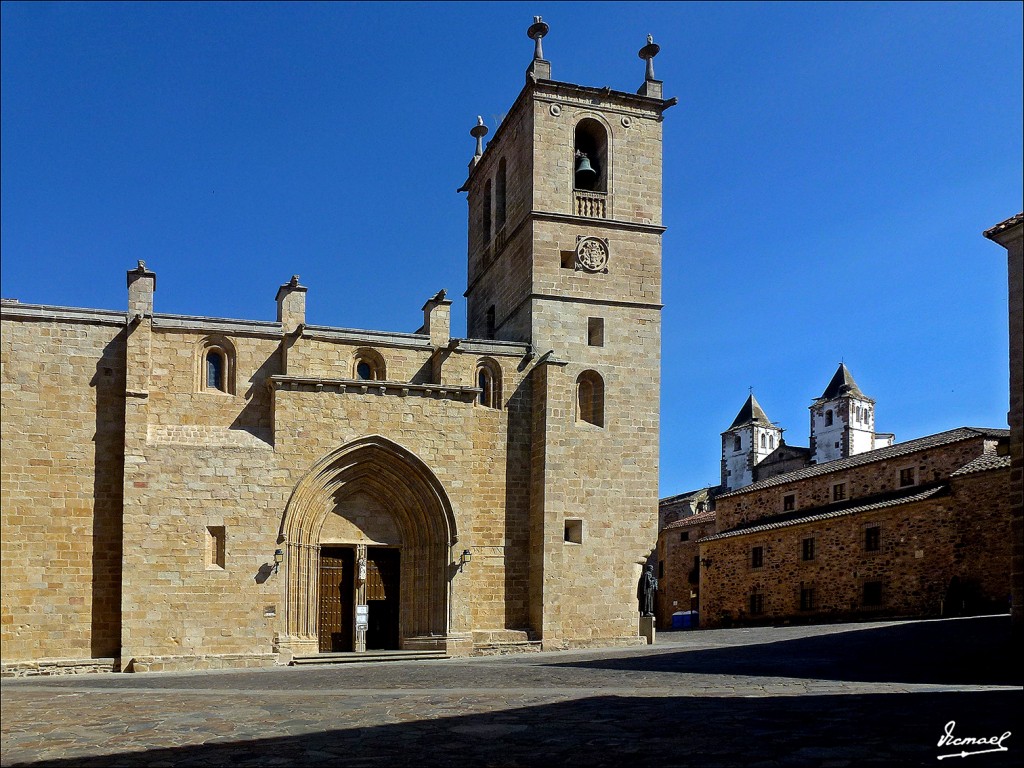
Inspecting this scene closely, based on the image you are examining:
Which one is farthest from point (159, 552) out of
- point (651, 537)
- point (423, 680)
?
point (651, 537)

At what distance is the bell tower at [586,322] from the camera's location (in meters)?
24.0

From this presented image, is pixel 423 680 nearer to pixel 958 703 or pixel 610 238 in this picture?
pixel 958 703

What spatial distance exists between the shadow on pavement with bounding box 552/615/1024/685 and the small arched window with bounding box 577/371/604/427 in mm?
6304

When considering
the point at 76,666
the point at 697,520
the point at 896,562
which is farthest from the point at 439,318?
the point at 697,520

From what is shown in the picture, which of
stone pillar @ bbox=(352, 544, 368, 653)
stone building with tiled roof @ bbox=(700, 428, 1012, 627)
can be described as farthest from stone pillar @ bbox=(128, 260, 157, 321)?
stone building with tiled roof @ bbox=(700, 428, 1012, 627)

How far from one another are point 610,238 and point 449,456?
6.93 m

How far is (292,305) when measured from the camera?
2358cm

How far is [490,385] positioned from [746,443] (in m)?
59.3

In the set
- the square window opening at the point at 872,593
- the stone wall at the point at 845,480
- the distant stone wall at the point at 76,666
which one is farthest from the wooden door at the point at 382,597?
the stone wall at the point at 845,480

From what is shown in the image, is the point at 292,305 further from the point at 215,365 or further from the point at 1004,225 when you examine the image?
the point at 1004,225

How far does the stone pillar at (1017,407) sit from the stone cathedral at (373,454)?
31.3ft

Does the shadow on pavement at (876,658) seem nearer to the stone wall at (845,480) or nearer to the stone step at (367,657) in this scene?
the stone step at (367,657)

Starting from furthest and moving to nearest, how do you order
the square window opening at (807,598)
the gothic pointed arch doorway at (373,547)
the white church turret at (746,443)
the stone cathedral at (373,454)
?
the white church turret at (746,443) → the square window opening at (807,598) → the gothic pointed arch doorway at (373,547) → the stone cathedral at (373,454)

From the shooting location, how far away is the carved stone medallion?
2552 centimetres
